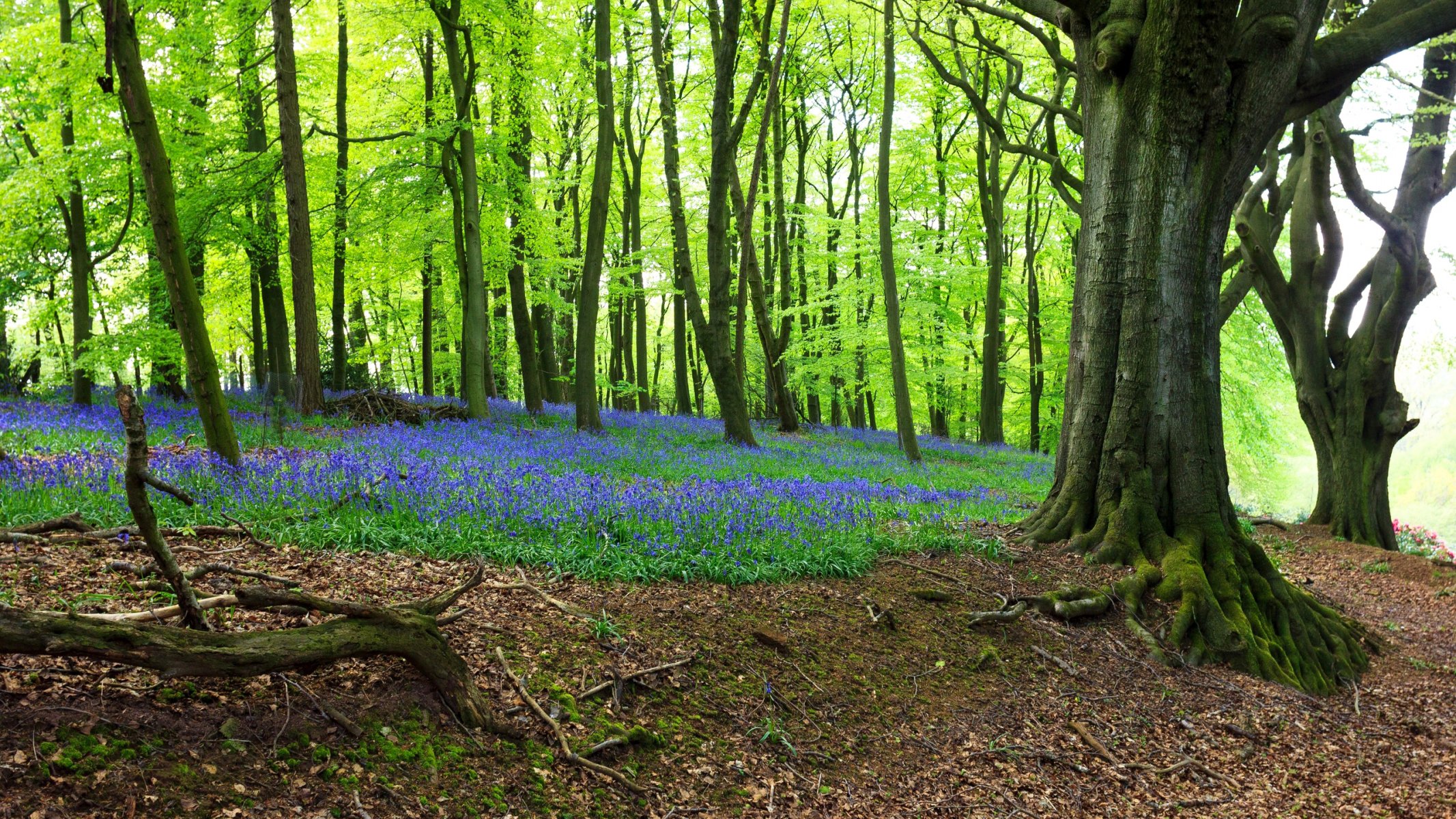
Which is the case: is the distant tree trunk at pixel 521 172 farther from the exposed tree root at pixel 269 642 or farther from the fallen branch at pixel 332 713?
the fallen branch at pixel 332 713

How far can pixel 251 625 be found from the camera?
3.25 m

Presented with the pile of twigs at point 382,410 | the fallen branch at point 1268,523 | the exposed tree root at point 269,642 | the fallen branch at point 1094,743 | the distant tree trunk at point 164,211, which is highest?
the distant tree trunk at point 164,211

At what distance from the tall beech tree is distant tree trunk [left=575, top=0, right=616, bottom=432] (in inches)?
401

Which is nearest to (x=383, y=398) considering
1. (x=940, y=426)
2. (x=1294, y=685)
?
(x=1294, y=685)

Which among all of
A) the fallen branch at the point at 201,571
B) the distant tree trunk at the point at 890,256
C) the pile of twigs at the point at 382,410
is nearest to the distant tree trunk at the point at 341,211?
the pile of twigs at the point at 382,410

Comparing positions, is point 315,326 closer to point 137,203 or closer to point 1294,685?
point 137,203

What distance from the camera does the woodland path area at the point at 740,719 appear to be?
2.44 metres

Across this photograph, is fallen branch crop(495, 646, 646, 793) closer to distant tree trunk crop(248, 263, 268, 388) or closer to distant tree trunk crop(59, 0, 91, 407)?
distant tree trunk crop(59, 0, 91, 407)

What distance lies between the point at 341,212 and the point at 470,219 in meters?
4.51

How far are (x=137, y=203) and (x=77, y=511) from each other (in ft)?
38.8

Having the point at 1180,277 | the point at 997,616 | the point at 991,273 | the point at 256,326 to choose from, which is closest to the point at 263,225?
the point at 256,326

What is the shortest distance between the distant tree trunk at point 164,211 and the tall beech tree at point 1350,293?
Result: 12.9m

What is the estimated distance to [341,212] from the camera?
16062 millimetres

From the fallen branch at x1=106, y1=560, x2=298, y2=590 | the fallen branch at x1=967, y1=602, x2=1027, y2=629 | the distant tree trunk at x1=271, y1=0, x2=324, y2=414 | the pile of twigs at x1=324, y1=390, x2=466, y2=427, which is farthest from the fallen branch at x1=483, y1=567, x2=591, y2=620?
the distant tree trunk at x1=271, y1=0, x2=324, y2=414
